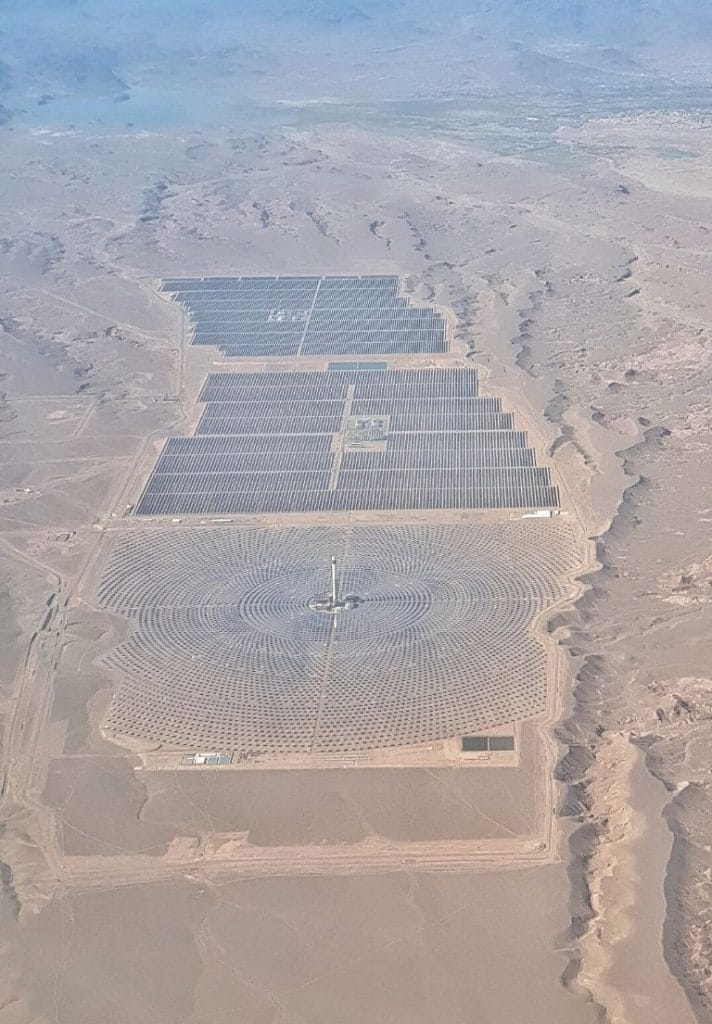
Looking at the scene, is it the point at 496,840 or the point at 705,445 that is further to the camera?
the point at 705,445

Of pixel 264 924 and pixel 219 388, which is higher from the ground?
pixel 264 924

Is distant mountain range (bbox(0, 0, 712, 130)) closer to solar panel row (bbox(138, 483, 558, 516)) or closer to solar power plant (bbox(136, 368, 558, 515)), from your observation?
solar power plant (bbox(136, 368, 558, 515))

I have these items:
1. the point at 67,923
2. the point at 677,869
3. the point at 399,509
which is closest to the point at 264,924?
the point at 67,923

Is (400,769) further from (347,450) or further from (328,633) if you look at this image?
(347,450)

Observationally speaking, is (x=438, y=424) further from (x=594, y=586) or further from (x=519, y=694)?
(x=519, y=694)

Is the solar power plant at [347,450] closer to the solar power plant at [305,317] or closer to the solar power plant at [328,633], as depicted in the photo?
the solar power plant at [328,633]

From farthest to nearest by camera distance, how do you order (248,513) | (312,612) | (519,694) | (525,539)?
(248,513) → (525,539) → (312,612) → (519,694)
